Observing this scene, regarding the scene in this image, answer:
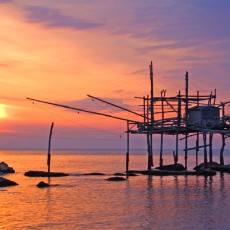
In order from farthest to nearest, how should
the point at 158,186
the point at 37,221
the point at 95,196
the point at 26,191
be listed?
the point at 158,186 < the point at 26,191 < the point at 95,196 < the point at 37,221

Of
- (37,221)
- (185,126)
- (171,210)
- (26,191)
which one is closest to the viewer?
(37,221)

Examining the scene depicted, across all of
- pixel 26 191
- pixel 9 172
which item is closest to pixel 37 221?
pixel 26 191

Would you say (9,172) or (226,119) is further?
(9,172)

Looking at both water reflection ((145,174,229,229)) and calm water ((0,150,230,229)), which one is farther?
water reflection ((145,174,229,229))

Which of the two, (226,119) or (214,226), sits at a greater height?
(226,119)

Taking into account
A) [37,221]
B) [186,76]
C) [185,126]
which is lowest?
[37,221]

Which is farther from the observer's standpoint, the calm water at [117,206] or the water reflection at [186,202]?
the water reflection at [186,202]

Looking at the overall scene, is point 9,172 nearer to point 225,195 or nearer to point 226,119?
point 226,119

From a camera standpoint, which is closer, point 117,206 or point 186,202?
point 117,206

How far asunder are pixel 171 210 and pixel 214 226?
6308 millimetres

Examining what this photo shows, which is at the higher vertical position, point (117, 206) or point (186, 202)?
point (186, 202)

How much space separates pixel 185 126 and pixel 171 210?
950 inches

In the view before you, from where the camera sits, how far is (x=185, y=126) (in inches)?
2244

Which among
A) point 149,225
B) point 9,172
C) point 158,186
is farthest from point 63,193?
point 9,172
